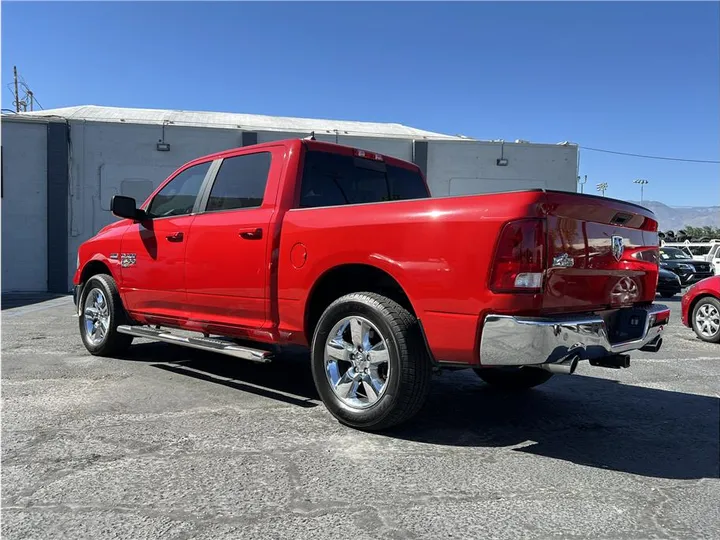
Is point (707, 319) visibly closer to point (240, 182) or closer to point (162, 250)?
point (240, 182)

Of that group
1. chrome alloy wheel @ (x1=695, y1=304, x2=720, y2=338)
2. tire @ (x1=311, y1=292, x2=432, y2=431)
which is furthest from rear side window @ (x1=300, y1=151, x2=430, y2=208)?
chrome alloy wheel @ (x1=695, y1=304, x2=720, y2=338)

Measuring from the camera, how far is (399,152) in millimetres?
18844

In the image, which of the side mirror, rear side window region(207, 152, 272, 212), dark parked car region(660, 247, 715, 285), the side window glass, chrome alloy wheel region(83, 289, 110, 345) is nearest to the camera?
rear side window region(207, 152, 272, 212)

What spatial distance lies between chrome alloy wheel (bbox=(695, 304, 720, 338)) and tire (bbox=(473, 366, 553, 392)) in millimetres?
4568

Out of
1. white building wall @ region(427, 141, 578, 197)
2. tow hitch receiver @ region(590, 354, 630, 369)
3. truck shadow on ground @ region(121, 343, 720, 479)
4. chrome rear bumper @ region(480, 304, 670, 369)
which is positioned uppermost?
white building wall @ region(427, 141, 578, 197)

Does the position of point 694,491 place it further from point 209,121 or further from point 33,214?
point 209,121

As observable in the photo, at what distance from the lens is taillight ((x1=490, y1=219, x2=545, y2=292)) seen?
294 cm

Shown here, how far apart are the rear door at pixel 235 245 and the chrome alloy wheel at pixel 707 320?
685 centimetres

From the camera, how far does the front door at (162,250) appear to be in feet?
16.2

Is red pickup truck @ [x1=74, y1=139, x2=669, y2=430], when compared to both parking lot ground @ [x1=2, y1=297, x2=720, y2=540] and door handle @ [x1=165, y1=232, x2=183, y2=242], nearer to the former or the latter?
door handle @ [x1=165, y1=232, x2=183, y2=242]

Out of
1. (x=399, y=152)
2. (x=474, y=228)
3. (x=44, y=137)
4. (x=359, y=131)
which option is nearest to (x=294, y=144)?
(x=474, y=228)

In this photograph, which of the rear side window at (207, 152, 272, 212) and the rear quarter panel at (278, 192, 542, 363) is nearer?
the rear quarter panel at (278, 192, 542, 363)

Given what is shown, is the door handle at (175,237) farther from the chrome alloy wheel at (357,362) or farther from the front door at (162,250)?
the chrome alloy wheel at (357,362)

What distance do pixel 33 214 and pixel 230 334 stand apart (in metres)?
15.8
